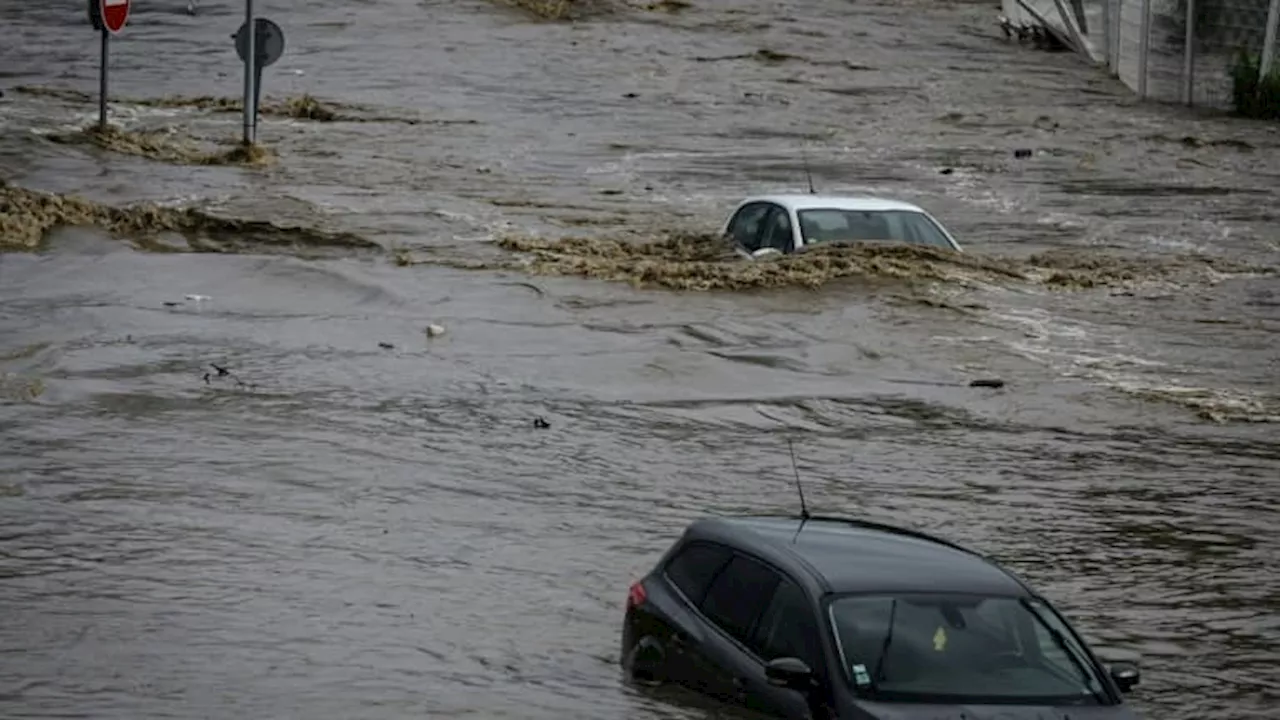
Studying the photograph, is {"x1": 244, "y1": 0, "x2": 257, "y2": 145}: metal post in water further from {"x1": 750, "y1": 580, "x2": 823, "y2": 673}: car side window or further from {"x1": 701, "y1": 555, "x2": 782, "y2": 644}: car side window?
{"x1": 750, "y1": 580, "x2": 823, "y2": 673}: car side window

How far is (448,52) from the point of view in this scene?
4566cm

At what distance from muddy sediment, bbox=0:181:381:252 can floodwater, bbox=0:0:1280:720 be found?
0.29m

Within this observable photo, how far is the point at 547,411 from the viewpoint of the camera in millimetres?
18219

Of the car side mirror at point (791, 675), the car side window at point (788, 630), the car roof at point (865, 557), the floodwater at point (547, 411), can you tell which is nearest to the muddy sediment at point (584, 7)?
the floodwater at point (547, 411)

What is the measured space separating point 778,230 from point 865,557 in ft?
42.0

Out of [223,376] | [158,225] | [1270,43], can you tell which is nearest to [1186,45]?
[1270,43]

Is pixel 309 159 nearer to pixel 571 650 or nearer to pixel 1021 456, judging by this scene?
pixel 1021 456

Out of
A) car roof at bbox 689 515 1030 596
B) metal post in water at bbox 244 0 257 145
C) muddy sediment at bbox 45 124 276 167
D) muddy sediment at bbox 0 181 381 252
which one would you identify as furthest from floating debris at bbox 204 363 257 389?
metal post in water at bbox 244 0 257 145

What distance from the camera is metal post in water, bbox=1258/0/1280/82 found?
3762cm

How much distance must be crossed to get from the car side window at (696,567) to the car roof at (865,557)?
2.2 inches

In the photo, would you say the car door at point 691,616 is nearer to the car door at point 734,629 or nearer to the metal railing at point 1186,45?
the car door at point 734,629

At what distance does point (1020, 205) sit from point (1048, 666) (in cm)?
2169

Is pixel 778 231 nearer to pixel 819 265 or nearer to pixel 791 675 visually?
pixel 819 265

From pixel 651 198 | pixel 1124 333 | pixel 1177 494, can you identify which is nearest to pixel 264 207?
pixel 651 198
